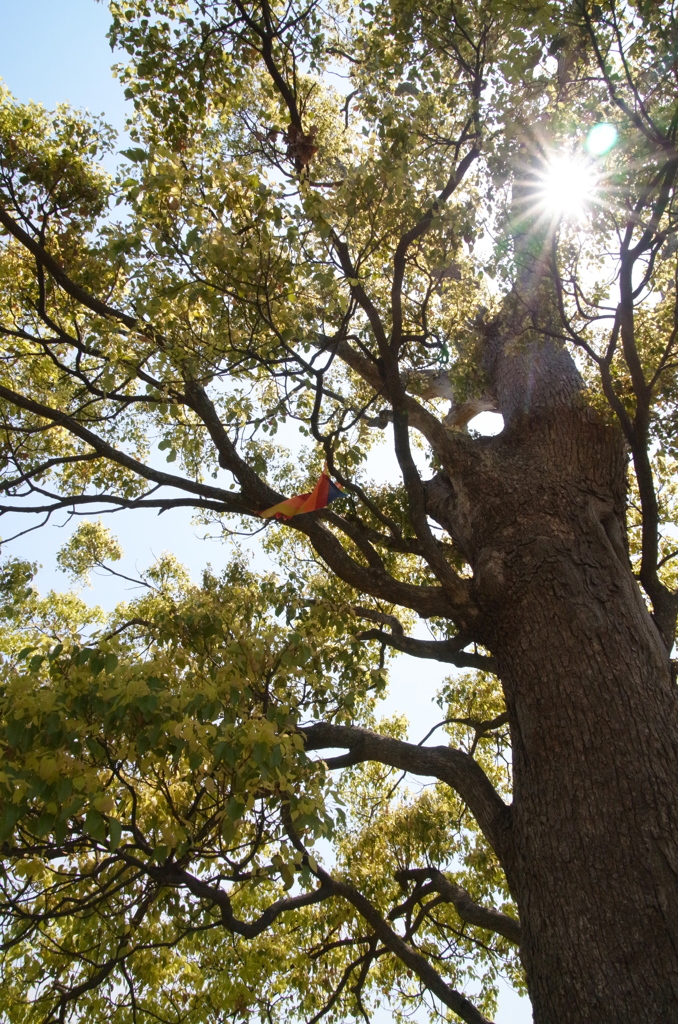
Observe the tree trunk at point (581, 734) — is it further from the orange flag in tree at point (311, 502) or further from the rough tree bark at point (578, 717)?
the orange flag in tree at point (311, 502)

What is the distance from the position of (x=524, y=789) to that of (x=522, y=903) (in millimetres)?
548

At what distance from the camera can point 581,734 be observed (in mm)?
3621

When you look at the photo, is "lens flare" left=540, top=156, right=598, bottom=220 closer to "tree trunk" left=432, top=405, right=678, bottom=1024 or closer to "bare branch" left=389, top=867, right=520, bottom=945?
"tree trunk" left=432, top=405, right=678, bottom=1024

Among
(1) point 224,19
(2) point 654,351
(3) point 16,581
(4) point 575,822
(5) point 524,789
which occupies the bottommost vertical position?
(4) point 575,822

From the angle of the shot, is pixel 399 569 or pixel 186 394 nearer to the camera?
pixel 186 394

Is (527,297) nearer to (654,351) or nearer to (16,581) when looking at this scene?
(654,351)

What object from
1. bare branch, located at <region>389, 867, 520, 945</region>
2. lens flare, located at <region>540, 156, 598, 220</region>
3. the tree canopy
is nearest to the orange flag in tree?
the tree canopy

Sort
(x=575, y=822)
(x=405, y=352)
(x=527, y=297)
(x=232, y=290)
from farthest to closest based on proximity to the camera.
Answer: (x=405, y=352)
(x=527, y=297)
(x=232, y=290)
(x=575, y=822)

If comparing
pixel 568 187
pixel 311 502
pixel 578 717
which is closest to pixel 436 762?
pixel 578 717

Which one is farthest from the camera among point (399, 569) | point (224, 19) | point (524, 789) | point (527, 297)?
point (399, 569)

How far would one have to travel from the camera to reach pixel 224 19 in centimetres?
528

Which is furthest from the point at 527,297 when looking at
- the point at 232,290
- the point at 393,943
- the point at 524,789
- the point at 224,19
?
the point at 393,943

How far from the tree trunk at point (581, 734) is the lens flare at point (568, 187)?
5.81 feet

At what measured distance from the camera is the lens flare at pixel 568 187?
4.92 meters
